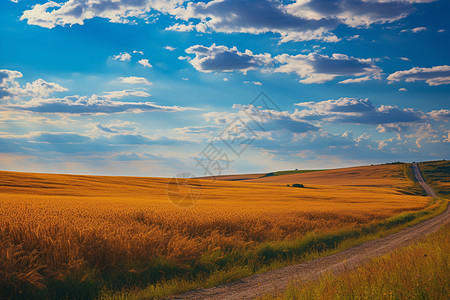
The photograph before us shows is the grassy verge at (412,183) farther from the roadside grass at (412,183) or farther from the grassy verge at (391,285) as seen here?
the grassy verge at (391,285)

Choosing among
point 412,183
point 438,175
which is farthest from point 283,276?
point 438,175

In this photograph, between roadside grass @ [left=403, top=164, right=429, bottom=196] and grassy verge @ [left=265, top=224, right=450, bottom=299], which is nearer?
grassy verge @ [left=265, top=224, right=450, bottom=299]

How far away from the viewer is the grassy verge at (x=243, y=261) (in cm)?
951

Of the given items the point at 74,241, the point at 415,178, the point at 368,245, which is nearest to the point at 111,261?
the point at 74,241

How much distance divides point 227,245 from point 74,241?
5.81 meters

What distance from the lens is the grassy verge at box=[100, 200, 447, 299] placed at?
9507 mm

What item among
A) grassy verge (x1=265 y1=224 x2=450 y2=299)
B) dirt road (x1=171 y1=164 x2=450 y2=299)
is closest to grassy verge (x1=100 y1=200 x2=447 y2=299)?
dirt road (x1=171 y1=164 x2=450 y2=299)

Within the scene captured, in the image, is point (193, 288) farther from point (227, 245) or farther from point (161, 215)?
point (161, 215)

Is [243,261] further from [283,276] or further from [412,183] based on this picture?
[412,183]

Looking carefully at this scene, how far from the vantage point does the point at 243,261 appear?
12.6 meters

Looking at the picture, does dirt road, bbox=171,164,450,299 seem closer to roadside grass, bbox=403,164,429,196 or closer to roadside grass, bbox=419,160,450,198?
roadside grass, bbox=403,164,429,196

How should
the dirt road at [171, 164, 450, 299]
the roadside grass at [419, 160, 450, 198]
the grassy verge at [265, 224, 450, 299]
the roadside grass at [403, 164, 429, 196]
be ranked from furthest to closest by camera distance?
1. the roadside grass at [419, 160, 450, 198]
2. the roadside grass at [403, 164, 429, 196]
3. the dirt road at [171, 164, 450, 299]
4. the grassy verge at [265, 224, 450, 299]

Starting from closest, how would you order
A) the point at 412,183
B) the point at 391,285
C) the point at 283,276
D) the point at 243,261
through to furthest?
the point at 391,285 → the point at 283,276 → the point at 243,261 → the point at 412,183

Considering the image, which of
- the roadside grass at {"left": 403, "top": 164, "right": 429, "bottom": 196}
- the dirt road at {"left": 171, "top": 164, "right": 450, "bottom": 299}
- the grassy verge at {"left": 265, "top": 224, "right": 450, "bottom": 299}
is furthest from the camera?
the roadside grass at {"left": 403, "top": 164, "right": 429, "bottom": 196}
